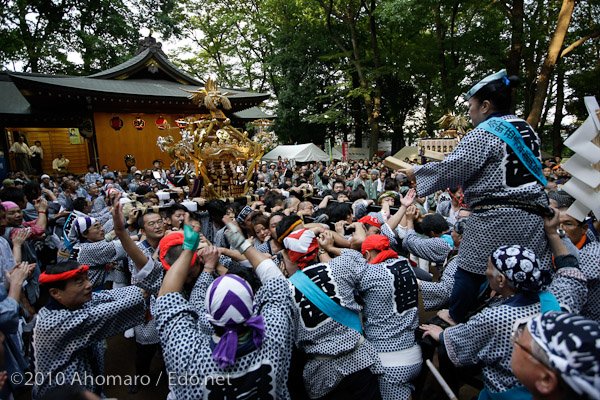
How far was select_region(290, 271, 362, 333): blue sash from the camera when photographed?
6.95ft

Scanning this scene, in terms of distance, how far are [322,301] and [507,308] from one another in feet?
3.35

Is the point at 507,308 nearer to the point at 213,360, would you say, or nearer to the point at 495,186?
the point at 495,186

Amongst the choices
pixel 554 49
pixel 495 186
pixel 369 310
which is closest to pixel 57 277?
pixel 369 310

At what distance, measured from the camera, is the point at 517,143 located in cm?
209

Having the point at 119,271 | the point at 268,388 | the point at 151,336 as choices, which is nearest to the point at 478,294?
the point at 268,388

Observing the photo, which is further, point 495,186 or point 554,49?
point 554,49

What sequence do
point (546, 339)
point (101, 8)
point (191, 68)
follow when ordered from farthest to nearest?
point (191, 68) < point (101, 8) < point (546, 339)

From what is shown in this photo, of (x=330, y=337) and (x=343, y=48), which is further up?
(x=343, y=48)

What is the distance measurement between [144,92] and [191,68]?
15256mm

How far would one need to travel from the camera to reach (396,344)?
2404mm

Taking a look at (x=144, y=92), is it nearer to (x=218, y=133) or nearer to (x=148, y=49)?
(x=148, y=49)

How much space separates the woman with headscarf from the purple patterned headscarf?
3.92 feet

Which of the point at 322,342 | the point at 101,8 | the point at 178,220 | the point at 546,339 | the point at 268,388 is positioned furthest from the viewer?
the point at 101,8

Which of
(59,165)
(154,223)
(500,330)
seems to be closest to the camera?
(500,330)
